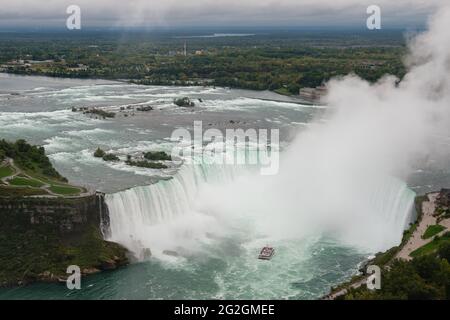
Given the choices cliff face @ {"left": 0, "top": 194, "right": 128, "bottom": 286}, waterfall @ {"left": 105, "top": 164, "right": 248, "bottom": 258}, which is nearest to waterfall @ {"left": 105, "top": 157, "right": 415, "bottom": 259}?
waterfall @ {"left": 105, "top": 164, "right": 248, "bottom": 258}

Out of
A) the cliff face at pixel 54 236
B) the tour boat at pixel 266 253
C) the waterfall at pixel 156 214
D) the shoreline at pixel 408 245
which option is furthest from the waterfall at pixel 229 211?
the tour boat at pixel 266 253

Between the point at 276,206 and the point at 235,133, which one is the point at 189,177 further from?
the point at 235,133

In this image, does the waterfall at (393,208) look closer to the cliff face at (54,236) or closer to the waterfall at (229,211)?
the waterfall at (229,211)

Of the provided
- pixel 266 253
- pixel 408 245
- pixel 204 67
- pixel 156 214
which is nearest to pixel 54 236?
pixel 156 214

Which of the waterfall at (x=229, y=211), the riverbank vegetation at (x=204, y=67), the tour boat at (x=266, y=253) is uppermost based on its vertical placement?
the riverbank vegetation at (x=204, y=67)

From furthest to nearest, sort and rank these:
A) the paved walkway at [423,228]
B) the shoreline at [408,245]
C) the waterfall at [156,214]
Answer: the waterfall at [156,214]
the paved walkway at [423,228]
the shoreline at [408,245]

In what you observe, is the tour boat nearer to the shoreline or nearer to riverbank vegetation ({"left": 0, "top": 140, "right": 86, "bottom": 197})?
the shoreline

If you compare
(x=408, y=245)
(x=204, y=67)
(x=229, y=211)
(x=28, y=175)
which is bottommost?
(x=229, y=211)

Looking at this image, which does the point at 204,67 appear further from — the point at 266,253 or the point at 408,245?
the point at 408,245

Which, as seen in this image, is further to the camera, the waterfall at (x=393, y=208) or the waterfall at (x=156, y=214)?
the waterfall at (x=393, y=208)
